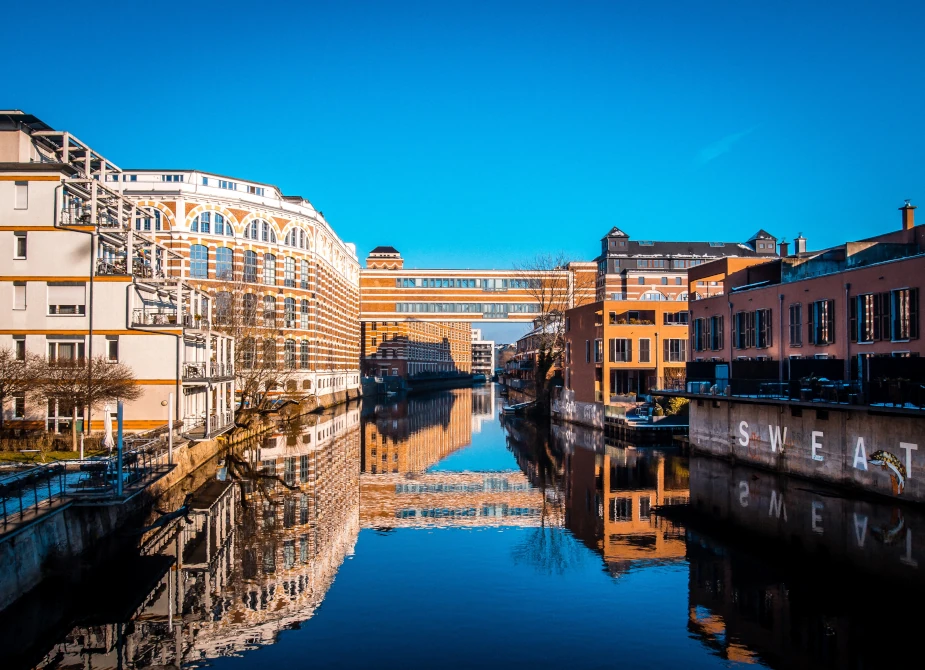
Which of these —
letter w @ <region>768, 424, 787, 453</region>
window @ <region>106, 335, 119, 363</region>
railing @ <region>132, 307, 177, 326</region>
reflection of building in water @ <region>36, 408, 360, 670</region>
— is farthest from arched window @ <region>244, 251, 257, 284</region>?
letter w @ <region>768, 424, 787, 453</region>

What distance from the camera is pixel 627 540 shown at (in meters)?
21.4

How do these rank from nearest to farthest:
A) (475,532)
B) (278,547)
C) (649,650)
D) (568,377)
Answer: (649,650) → (278,547) → (475,532) → (568,377)

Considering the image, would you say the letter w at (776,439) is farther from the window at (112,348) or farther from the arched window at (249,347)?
the arched window at (249,347)

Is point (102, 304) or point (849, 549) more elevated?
point (102, 304)

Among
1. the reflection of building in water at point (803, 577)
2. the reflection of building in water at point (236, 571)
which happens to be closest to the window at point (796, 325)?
the reflection of building in water at point (803, 577)

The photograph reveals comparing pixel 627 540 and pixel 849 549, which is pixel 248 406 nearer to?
pixel 627 540

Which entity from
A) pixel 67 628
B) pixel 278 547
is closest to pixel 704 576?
pixel 278 547

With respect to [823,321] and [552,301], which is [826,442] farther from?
[552,301]

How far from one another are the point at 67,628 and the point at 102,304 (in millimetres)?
16201

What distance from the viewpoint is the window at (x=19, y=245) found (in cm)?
2730

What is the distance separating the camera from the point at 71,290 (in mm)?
27625

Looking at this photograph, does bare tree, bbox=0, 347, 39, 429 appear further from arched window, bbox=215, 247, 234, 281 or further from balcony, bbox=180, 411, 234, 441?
arched window, bbox=215, 247, 234, 281

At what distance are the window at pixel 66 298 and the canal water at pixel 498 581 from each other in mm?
7570

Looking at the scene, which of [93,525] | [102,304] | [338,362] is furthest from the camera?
[338,362]
